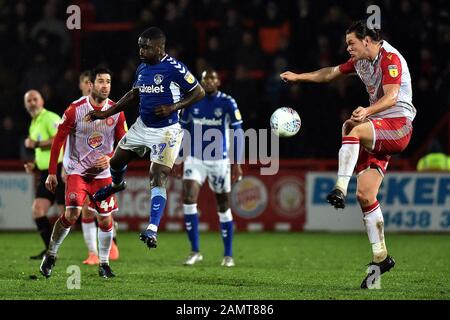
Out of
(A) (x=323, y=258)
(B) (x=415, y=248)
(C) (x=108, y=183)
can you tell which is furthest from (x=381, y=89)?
(B) (x=415, y=248)

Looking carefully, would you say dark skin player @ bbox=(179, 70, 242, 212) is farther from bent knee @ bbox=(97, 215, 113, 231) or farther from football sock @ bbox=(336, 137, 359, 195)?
football sock @ bbox=(336, 137, 359, 195)

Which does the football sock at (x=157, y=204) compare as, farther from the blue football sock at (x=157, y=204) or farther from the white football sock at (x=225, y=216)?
the white football sock at (x=225, y=216)

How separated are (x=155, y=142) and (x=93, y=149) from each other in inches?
37.6

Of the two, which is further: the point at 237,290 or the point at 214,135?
the point at 214,135

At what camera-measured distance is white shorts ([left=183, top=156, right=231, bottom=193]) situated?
12.3 metres

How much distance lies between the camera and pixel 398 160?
691 inches

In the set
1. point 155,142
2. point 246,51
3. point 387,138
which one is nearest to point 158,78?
point 155,142

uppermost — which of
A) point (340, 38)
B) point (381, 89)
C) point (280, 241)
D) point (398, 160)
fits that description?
point (340, 38)

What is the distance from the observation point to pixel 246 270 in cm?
1095

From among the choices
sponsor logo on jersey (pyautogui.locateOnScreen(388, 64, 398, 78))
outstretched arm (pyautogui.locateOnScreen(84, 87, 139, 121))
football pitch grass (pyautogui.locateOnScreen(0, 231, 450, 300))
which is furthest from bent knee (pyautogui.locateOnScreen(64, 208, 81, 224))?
sponsor logo on jersey (pyautogui.locateOnScreen(388, 64, 398, 78))

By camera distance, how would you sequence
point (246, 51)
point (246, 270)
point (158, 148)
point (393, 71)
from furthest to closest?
point (246, 51) → point (246, 270) → point (158, 148) → point (393, 71)

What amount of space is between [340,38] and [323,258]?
6.55 metres

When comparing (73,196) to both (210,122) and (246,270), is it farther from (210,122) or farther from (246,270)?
(210,122)

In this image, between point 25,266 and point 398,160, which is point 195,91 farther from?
point 398,160
